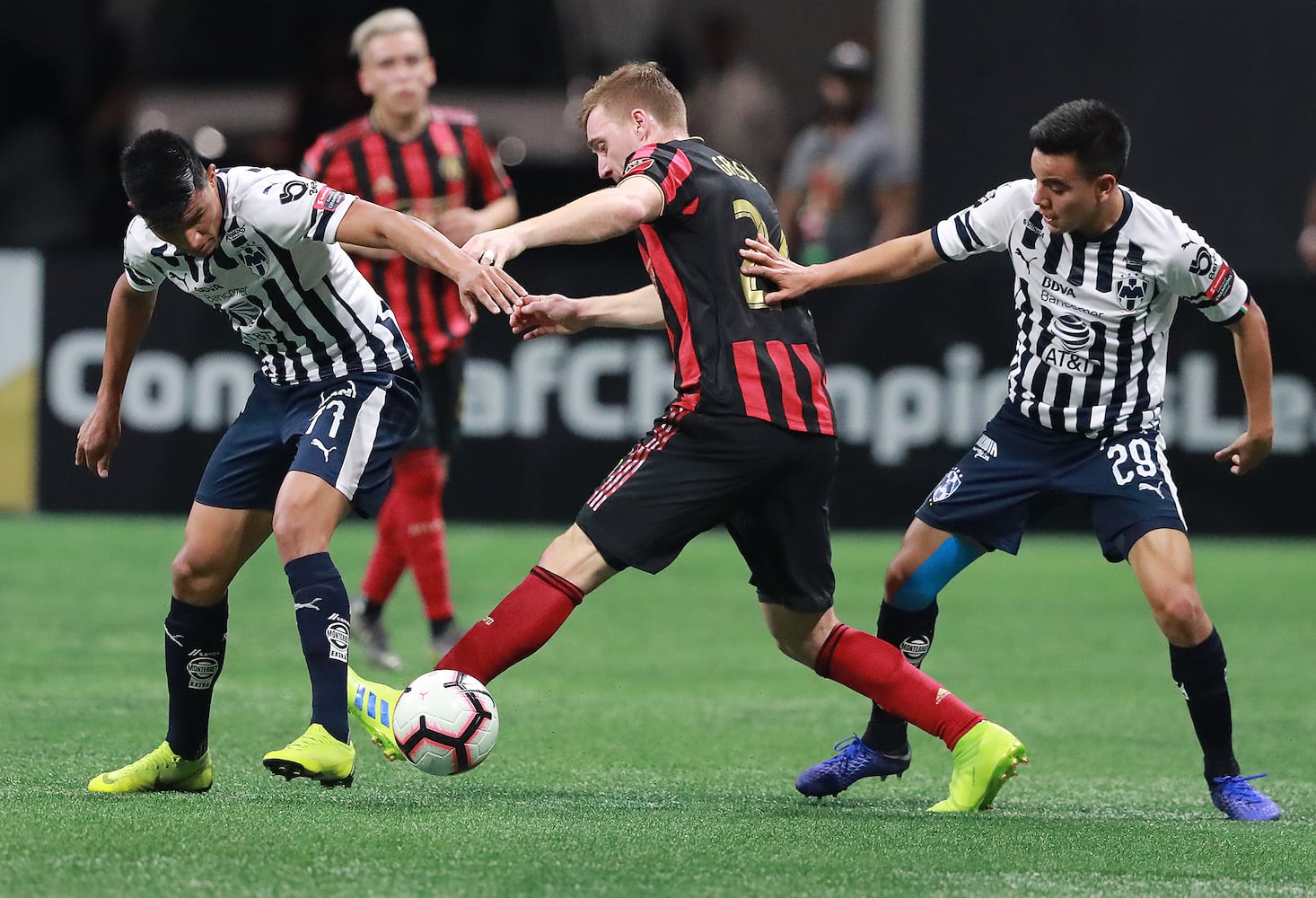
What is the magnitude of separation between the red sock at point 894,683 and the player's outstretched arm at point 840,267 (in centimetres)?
91

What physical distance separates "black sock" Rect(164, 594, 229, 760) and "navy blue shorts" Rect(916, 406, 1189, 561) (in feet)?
6.56

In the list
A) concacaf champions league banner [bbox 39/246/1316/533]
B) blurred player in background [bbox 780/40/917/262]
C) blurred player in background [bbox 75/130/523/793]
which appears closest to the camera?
blurred player in background [bbox 75/130/523/793]

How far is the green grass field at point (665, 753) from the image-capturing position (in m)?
4.14

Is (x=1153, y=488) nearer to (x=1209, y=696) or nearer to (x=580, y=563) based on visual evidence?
(x=1209, y=696)

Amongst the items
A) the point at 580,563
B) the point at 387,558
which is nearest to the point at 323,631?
the point at 580,563

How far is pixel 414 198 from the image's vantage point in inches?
317

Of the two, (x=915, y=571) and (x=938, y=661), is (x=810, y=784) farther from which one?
(x=938, y=661)

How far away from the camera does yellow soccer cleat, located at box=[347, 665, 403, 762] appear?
4793mm

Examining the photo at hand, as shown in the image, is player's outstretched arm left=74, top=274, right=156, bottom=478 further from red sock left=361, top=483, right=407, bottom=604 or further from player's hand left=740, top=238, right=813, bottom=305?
red sock left=361, top=483, right=407, bottom=604

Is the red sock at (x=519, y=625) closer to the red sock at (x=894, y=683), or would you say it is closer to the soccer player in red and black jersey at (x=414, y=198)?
the red sock at (x=894, y=683)

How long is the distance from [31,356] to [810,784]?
7.57 meters

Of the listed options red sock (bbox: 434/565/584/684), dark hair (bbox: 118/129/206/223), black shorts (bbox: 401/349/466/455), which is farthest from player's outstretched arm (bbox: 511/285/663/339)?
black shorts (bbox: 401/349/466/455)

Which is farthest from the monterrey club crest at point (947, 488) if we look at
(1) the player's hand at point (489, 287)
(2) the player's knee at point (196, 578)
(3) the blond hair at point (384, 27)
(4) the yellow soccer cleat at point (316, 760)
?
(3) the blond hair at point (384, 27)

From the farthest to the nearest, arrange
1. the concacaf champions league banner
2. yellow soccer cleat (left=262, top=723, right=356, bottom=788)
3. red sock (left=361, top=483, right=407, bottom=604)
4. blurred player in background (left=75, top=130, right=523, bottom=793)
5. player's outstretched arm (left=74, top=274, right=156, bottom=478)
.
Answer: the concacaf champions league banner, red sock (left=361, top=483, right=407, bottom=604), player's outstretched arm (left=74, top=274, right=156, bottom=478), blurred player in background (left=75, top=130, right=523, bottom=793), yellow soccer cleat (left=262, top=723, right=356, bottom=788)
